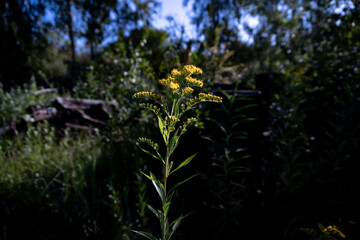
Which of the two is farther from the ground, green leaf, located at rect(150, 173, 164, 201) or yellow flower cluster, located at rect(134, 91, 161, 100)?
yellow flower cluster, located at rect(134, 91, 161, 100)

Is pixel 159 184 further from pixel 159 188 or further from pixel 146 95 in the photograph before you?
pixel 146 95

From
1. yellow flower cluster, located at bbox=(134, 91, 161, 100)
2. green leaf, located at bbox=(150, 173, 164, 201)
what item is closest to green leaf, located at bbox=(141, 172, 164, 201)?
green leaf, located at bbox=(150, 173, 164, 201)

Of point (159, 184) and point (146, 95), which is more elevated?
point (146, 95)

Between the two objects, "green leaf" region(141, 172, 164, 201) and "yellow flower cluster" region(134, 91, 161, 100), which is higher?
"yellow flower cluster" region(134, 91, 161, 100)

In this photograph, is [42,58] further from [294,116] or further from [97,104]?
[294,116]

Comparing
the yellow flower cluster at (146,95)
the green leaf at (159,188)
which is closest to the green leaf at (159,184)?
the green leaf at (159,188)

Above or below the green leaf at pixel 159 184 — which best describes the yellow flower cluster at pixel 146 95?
above

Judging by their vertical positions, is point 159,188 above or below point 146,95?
below

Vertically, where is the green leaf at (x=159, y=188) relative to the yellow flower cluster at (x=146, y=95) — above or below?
below

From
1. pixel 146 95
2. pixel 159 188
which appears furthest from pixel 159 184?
pixel 146 95

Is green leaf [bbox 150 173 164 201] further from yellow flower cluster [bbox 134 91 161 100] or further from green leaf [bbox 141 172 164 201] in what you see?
yellow flower cluster [bbox 134 91 161 100]

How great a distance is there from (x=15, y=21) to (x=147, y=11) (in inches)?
245

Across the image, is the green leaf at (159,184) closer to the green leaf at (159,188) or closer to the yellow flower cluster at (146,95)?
the green leaf at (159,188)

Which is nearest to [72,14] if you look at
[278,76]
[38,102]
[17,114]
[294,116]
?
[38,102]
